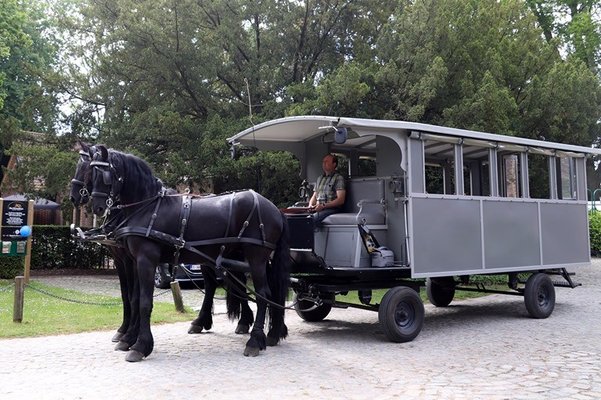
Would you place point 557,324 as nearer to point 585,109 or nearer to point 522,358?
point 522,358

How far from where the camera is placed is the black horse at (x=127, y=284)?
22.9 feet

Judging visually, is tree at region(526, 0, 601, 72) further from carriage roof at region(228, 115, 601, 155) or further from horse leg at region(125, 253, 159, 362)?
horse leg at region(125, 253, 159, 362)

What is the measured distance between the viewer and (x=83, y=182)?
274 inches

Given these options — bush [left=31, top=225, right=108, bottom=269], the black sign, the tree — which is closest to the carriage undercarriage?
the black sign

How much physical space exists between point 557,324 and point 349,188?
13.5ft

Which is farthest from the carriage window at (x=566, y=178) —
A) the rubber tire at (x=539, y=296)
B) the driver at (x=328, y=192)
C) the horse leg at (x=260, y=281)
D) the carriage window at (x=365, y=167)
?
the horse leg at (x=260, y=281)

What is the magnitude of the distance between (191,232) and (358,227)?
231 cm

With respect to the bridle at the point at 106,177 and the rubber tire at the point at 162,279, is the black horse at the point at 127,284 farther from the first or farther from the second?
the rubber tire at the point at 162,279

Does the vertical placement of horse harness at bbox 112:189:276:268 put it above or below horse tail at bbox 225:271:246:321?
above

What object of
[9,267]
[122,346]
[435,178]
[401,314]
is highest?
[435,178]

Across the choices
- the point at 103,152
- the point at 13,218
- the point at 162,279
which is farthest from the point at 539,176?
the point at 13,218

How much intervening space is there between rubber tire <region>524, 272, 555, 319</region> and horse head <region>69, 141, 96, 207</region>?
731 cm

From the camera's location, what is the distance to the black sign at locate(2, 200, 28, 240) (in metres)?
14.7

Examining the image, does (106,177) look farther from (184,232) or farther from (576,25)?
(576,25)
